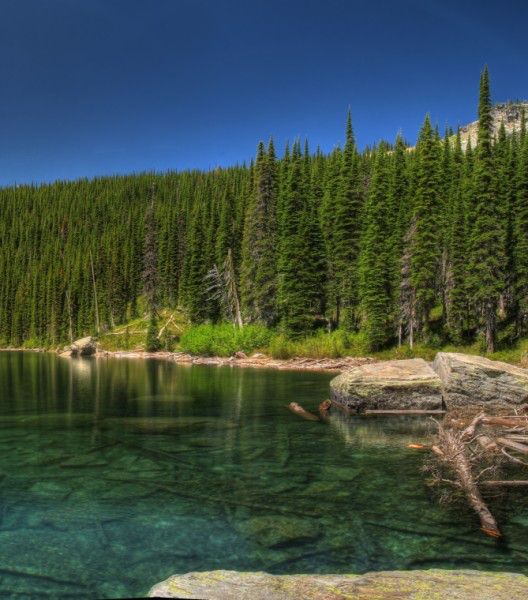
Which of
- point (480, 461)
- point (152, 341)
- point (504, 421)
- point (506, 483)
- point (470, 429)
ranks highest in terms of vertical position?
point (152, 341)

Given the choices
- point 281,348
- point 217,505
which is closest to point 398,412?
point 217,505

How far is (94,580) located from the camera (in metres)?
8.08

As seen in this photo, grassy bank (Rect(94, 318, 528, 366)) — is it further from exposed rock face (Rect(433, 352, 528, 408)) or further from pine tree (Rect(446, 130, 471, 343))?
exposed rock face (Rect(433, 352, 528, 408))

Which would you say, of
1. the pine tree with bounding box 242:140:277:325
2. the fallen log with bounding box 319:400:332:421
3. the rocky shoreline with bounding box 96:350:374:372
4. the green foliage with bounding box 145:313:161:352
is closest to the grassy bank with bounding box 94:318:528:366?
the green foliage with bounding box 145:313:161:352

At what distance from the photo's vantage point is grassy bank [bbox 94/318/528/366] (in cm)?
4643

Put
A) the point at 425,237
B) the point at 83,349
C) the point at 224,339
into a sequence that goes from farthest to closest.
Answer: the point at 83,349, the point at 224,339, the point at 425,237

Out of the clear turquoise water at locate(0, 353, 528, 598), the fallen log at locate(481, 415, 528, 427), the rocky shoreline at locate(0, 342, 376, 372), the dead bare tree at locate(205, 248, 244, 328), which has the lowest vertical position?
the rocky shoreline at locate(0, 342, 376, 372)

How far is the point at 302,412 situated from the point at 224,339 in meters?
39.4

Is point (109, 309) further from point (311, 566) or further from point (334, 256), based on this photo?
point (311, 566)

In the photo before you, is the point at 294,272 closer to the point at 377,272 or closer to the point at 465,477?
the point at 377,272

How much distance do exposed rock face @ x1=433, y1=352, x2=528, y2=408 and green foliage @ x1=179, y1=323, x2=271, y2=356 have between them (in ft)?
122

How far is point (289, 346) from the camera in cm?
5425

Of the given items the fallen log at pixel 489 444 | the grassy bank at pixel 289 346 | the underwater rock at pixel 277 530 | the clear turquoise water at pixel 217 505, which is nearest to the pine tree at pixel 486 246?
the grassy bank at pixel 289 346

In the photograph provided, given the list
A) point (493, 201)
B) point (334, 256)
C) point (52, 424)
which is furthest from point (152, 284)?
point (52, 424)
